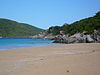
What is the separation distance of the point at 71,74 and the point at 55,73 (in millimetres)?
841

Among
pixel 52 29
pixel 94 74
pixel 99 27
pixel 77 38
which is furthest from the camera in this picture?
pixel 52 29

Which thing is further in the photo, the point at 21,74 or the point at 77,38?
the point at 77,38

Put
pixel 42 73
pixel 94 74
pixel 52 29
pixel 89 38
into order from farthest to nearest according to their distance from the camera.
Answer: pixel 52 29
pixel 89 38
pixel 42 73
pixel 94 74

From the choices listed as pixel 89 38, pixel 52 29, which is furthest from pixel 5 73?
pixel 52 29

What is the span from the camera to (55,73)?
9.89 m

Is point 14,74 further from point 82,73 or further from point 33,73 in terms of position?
point 82,73

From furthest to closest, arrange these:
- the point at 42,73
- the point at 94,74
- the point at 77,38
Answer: the point at 77,38 → the point at 42,73 → the point at 94,74

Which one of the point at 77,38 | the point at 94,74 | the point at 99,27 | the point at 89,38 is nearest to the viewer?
the point at 94,74

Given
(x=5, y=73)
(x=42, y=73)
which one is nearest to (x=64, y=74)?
(x=42, y=73)

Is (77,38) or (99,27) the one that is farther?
(99,27)

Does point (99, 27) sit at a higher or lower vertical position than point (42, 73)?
higher

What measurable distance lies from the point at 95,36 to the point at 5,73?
205ft

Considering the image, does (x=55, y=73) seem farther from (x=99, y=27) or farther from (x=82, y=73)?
(x=99, y=27)

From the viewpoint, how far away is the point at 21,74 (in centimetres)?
988
